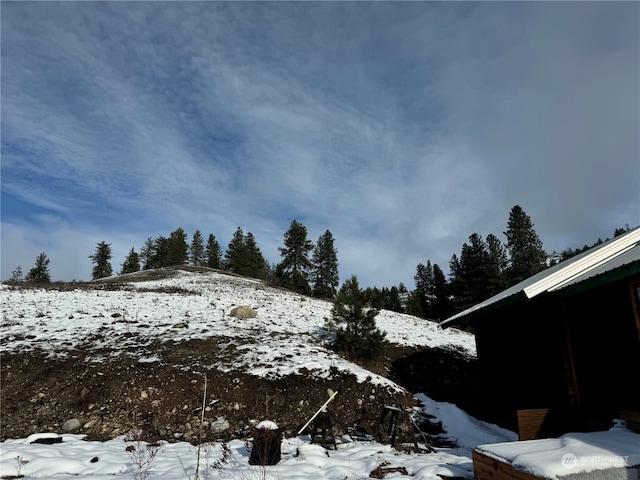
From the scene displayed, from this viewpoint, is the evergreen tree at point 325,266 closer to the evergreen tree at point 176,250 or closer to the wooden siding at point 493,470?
the evergreen tree at point 176,250

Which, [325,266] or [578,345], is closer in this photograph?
[578,345]

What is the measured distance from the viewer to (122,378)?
12.3 meters

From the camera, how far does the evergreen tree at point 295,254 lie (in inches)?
2365

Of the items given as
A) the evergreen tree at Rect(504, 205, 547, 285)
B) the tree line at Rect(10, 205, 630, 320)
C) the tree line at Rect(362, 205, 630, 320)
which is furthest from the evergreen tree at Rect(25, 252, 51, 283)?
the evergreen tree at Rect(504, 205, 547, 285)

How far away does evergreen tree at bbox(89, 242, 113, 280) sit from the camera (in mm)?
80375

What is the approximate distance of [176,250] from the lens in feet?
251

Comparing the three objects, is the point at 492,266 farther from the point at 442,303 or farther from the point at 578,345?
the point at 578,345

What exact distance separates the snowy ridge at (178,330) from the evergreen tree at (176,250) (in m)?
50.3

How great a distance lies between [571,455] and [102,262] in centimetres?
9040

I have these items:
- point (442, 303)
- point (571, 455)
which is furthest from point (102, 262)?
point (571, 455)
